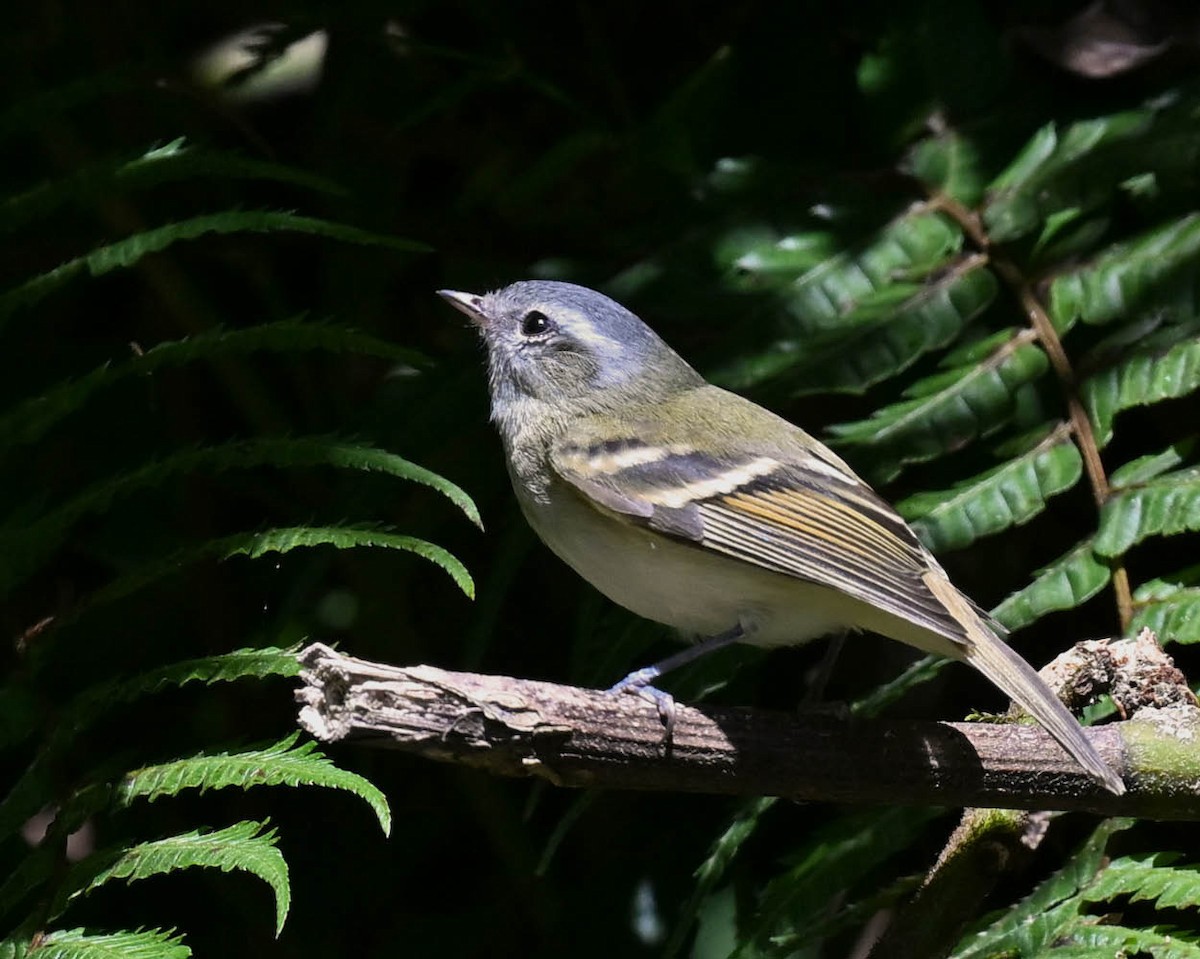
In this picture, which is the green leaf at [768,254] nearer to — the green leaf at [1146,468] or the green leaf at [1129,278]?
the green leaf at [1129,278]

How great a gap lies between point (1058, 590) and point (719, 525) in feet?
2.00

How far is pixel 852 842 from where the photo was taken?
2.55 metres

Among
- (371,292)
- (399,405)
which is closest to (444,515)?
(399,405)

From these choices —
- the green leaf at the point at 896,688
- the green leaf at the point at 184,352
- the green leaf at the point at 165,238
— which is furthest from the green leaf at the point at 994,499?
the green leaf at the point at 165,238

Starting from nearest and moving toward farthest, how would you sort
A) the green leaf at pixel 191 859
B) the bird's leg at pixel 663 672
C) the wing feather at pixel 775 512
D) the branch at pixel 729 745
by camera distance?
the branch at pixel 729 745 < the green leaf at pixel 191 859 < the bird's leg at pixel 663 672 < the wing feather at pixel 775 512

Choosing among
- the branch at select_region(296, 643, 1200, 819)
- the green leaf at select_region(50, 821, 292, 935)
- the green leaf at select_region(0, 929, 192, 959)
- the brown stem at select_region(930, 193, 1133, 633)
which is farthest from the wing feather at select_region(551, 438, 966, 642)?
the green leaf at select_region(0, 929, 192, 959)

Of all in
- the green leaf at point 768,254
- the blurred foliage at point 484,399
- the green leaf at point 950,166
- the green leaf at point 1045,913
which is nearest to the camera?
the green leaf at point 1045,913

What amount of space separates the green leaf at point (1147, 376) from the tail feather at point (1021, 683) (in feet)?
1.71

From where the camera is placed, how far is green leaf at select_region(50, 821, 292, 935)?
2.02 metres

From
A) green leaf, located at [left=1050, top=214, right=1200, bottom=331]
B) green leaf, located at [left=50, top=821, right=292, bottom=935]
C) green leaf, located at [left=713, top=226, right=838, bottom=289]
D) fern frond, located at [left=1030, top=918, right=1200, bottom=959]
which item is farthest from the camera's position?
green leaf, located at [left=713, top=226, right=838, bottom=289]

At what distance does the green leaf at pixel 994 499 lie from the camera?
2.71 meters

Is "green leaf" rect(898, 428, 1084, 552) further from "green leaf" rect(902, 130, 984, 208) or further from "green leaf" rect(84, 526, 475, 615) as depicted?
"green leaf" rect(84, 526, 475, 615)

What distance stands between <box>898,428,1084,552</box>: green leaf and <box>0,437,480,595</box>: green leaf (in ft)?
2.86

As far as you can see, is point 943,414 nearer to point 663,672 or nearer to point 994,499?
point 994,499
